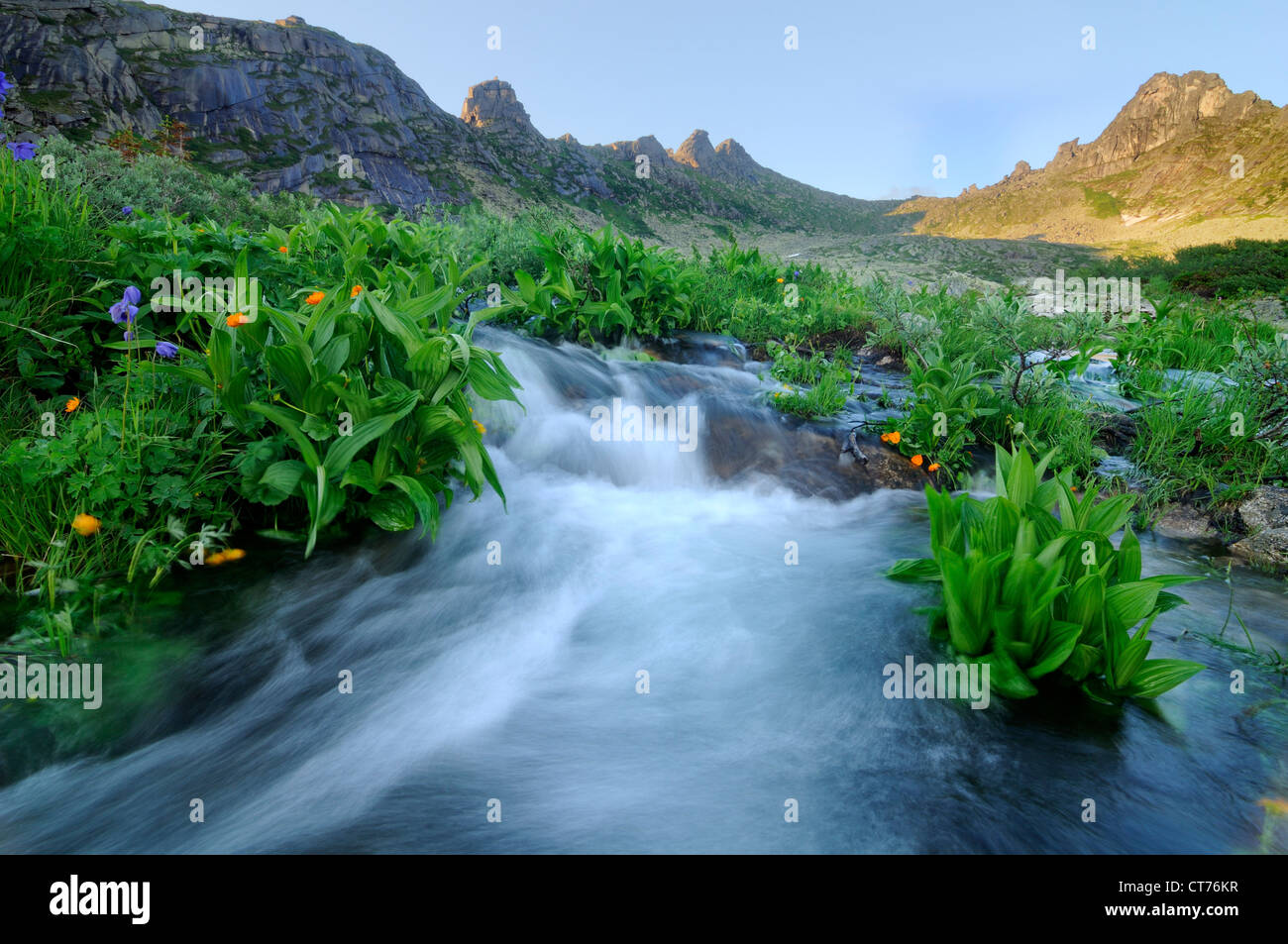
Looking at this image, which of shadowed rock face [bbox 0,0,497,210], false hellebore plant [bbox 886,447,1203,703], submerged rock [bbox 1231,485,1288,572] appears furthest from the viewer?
shadowed rock face [bbox 0,0,497,210]

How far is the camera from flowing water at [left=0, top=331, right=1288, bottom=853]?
198 cm

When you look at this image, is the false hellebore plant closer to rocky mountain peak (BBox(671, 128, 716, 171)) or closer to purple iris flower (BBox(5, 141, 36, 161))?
purple iris flower (BBox(5, 141, 36, 161))

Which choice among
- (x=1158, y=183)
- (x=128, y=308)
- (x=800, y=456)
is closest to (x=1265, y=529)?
(x=800, y=456)

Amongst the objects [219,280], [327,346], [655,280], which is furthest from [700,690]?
[655,280]

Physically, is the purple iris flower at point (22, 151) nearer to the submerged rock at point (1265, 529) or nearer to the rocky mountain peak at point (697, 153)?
the submerged rock at point (1265, 529)

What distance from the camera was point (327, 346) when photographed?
3213mm

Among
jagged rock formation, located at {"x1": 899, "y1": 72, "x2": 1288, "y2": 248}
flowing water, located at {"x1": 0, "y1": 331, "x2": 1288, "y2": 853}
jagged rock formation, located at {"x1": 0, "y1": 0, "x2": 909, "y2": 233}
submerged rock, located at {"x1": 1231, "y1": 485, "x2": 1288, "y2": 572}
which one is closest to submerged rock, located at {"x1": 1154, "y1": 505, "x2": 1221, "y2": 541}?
submerged rock, located at {"x1": 1231, "y1": 485, "x2": 1288, "y2": 572}

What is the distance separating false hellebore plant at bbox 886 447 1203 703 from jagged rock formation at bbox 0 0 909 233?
184 ft

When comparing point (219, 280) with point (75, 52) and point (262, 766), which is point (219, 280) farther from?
point (75, 52)

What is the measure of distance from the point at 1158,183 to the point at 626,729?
123 m

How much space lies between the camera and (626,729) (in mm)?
2533

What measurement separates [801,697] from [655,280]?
→ 6388mm

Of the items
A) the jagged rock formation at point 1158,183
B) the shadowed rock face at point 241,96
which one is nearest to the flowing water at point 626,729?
the shadowed rock face at point 241,96

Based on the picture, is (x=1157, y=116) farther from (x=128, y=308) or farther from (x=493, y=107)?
(x=128, y=308)
